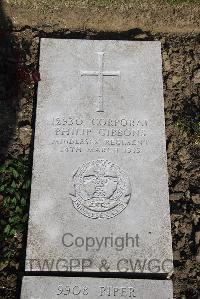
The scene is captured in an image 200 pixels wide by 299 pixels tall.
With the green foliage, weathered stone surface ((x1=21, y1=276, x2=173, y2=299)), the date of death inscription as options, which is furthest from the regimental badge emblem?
weathered stone surface ((x1=21, y1=276, x2=173, y2=299))

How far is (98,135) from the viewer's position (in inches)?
195

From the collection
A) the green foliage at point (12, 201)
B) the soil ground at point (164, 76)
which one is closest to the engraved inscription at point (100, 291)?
the soil ground at point (164, 76)

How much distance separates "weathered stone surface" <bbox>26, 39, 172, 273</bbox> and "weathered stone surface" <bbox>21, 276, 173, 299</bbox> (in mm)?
132

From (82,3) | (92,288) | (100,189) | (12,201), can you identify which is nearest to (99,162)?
(100,189)

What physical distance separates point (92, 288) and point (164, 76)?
2858 mm

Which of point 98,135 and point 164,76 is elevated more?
point 164,76

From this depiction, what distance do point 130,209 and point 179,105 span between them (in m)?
1.60

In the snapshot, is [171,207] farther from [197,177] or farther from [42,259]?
[42,259]

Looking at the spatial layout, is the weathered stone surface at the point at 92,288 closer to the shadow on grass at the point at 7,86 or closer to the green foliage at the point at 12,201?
the green foliage at the point at 12,201

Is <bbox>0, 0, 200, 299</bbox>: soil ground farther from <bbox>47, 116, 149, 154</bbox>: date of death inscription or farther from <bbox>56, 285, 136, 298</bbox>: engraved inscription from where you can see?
<bbox>56, 285, 136, 298</bbox>: engraved inscription

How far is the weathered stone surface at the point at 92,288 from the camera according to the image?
13.7 feet

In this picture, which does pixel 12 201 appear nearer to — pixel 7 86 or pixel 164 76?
pixel 7 86

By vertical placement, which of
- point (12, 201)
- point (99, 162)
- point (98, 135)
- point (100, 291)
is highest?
point (98, 135)

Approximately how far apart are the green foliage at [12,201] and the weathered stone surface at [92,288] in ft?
1.62
